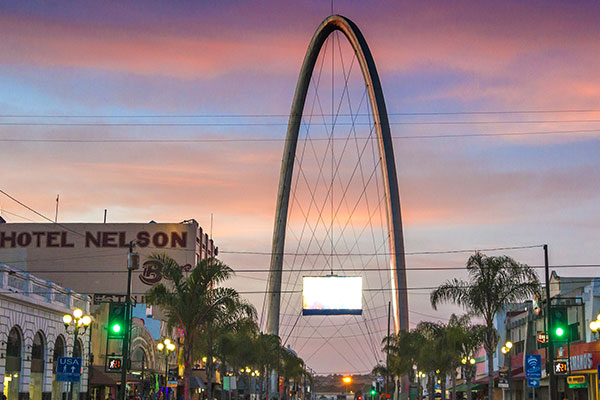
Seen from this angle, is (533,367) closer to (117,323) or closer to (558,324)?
(558,324)

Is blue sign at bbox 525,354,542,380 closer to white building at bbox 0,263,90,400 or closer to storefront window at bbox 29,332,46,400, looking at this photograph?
white building at bbox 0,263,90,400

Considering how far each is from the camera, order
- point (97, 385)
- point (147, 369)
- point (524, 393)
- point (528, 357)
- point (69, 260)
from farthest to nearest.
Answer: point (69, 260) < point (147, 369) < point (524, 393) < point (97, 385) < point (528, 357)

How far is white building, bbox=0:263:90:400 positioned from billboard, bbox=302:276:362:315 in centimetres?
5027

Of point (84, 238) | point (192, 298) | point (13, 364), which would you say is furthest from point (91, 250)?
point (192, 298)

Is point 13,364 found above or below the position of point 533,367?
below

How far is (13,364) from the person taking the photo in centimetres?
5066

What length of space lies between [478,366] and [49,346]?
74.8 m

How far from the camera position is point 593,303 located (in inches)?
2443

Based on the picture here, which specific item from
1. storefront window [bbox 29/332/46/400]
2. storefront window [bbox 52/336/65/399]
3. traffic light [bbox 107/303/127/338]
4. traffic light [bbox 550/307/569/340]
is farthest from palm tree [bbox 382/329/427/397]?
traffic light [bbox 107/303/127/338]

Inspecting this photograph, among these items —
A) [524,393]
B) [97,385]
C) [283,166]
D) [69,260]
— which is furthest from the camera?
[69,260]

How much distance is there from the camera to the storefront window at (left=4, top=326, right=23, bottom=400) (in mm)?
49909

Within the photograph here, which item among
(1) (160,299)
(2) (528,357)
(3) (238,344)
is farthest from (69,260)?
(2) (528,357)

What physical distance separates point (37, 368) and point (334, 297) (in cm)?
5887

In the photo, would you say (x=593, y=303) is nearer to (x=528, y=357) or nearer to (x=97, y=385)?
(x=528, y=357)
